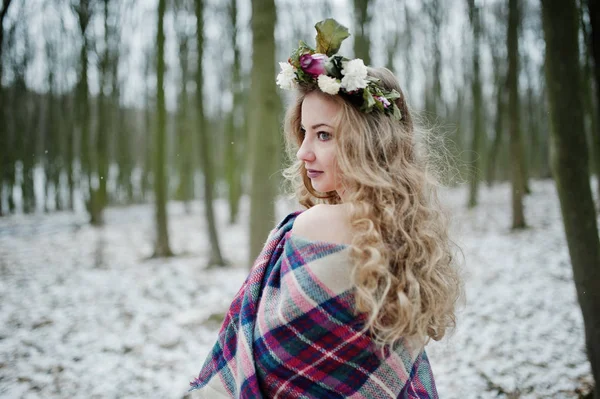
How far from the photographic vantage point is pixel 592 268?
7.73ft

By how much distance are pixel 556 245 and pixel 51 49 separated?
1773 centimetres

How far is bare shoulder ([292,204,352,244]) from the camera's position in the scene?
1.31m

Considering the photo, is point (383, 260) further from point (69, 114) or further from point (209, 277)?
point (69, 114)

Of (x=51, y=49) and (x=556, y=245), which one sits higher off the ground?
(x=51, y=49)

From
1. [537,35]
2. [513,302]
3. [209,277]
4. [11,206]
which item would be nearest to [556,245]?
[513,302]

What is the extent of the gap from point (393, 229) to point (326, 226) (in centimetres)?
25

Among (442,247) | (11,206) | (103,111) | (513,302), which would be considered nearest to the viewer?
(442,247)

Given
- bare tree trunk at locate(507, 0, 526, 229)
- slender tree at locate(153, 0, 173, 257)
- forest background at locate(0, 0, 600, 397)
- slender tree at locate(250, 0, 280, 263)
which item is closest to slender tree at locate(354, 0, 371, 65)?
forest background at locate(0, 0, 600, 397)

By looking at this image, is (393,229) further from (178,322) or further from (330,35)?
(178,322)

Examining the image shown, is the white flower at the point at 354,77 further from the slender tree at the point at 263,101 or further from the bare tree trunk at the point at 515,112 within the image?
the bare tree trunk at the point at 515,112

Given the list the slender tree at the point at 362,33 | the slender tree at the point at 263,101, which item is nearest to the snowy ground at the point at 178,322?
the slender tree at the point at 263,101

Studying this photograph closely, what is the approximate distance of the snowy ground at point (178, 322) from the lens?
3268mm

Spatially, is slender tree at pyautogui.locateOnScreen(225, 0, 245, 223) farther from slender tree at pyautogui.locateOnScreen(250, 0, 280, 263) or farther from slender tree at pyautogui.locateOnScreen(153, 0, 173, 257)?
slender tree at pyautogui.locateOnScreen(250, 0, 280, 263)

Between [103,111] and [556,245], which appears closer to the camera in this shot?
[556,245]
